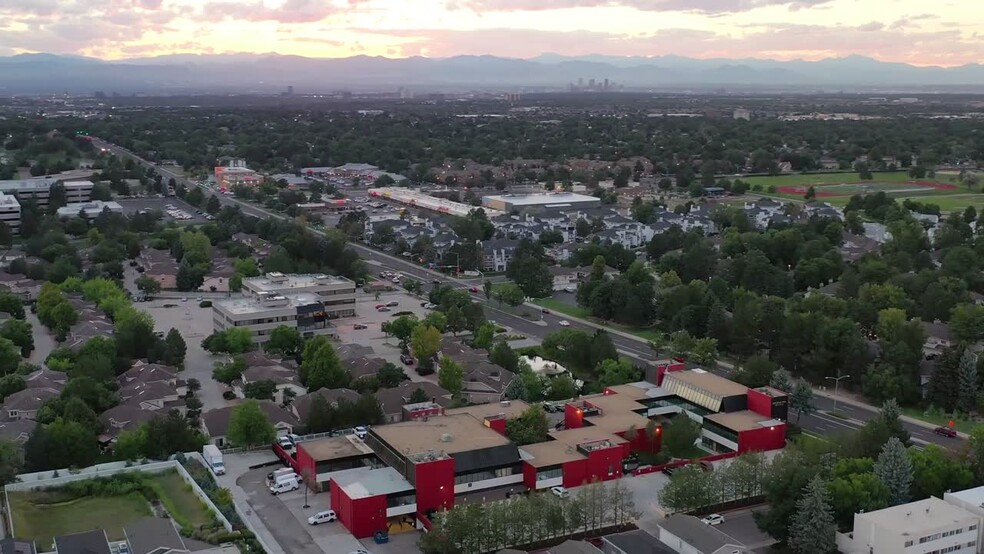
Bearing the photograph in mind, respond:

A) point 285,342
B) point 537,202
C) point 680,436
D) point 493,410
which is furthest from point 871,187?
point 493,410

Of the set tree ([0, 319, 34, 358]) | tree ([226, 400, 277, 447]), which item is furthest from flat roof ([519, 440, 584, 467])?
tree ([0, 319, 34, 358])

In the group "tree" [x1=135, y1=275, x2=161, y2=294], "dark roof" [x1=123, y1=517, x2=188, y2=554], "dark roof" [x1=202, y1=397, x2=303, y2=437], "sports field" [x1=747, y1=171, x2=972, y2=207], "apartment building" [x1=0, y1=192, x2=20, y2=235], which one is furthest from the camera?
"sports field" [x1=747, y1=171, x2=972, y2=207]

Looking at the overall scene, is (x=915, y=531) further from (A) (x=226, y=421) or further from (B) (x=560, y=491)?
(A) (x=226, y=421)

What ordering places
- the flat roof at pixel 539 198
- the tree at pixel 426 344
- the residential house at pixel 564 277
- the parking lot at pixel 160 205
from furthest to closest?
the flat roof at pixel 539 198, the parking lot at pixel 160 205, the residential house at pixel 564 277, the tree at pixel 426 344

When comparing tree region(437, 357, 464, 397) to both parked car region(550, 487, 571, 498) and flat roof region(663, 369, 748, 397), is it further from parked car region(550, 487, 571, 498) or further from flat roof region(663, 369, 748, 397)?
parked car region(550, 487, 571, 498)

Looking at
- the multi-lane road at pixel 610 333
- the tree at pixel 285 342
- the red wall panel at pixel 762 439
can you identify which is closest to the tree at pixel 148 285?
the multi-lane road at pixel 610 333

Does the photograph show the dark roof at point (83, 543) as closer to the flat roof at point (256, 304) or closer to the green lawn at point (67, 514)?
the green lawn at point (67, 514)

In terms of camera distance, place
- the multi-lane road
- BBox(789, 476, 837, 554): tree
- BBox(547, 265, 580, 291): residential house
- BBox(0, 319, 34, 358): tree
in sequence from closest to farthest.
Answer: BBox(789, 476, 837, 554): tree, the multi-lane road, BBox(0, 319, 34, 358): tree, BBox(547, 265, 580, 291): residential house
